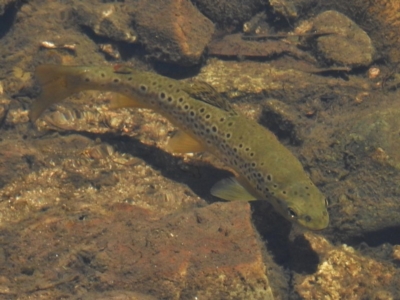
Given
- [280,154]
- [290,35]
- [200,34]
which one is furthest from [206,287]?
[290,35]

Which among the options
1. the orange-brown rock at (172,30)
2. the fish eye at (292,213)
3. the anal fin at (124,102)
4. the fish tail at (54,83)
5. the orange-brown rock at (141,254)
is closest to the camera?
the orange-brown rock at (141,254)

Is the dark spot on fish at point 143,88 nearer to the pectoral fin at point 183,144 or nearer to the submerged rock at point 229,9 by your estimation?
the pectoral fin at point 183,144

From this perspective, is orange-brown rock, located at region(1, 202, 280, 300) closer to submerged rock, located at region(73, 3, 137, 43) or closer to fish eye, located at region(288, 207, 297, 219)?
fish eye, located at region(288, 207, 297, 219)

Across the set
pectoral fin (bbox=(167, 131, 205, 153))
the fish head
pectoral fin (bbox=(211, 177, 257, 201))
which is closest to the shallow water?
pectoral fin (bbox=(211, 177, 257, 201))

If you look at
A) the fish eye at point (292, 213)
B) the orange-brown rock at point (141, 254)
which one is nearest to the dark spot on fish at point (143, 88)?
the orange-brown rock at point (141, 254)

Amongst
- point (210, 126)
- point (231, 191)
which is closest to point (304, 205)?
point (231, 191)

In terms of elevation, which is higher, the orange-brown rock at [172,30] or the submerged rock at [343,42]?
the submerged rock at [343,42]

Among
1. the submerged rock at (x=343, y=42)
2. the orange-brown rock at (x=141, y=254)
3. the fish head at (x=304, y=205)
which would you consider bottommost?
the orange-brown rock at (x=141, y=254)
